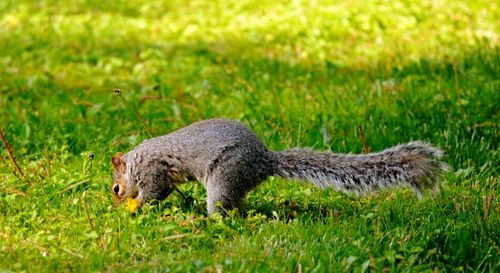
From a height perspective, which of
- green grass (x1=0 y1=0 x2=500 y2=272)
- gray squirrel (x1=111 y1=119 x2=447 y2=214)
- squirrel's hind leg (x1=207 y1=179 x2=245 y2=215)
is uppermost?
gray squirrel (x1=111 y1=119 x2=447 y2=214)

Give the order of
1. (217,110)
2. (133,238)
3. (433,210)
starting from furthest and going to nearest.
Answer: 1. (217,110)
2. (433,210)
3. (133,238)

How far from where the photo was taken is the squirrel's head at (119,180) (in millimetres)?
3844

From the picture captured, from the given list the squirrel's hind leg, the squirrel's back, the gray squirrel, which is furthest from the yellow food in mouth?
the squirrel's hind leg

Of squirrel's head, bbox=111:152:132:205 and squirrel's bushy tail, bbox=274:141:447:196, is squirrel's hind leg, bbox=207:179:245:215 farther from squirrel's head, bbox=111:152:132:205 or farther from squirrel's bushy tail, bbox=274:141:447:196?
squirrel's head, bbox=111:152:132:205

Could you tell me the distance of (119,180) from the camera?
152 inches

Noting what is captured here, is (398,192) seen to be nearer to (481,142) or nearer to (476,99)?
(481,142)

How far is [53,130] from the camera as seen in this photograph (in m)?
4.91

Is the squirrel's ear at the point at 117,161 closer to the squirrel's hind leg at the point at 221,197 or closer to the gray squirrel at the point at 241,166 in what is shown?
the gray squirrel at the point at 241,166

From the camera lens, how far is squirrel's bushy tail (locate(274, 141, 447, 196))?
3393 millimetres

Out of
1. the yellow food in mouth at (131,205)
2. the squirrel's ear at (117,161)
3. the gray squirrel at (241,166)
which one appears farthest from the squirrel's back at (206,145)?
Result: the yellow food in mouth at (131,205)

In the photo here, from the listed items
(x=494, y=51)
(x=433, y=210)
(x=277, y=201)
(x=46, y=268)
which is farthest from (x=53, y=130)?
(x=494, y=51)

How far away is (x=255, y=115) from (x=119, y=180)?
4.52 ft

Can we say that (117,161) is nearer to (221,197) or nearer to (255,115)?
(221,197)

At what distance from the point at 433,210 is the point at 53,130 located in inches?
94.2
